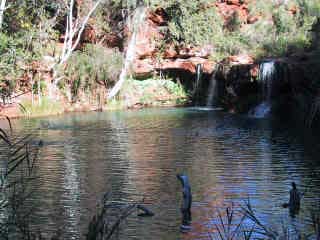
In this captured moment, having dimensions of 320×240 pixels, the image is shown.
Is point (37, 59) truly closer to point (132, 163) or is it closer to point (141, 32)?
point (141, 32)

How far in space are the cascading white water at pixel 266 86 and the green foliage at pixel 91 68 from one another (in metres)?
10.2

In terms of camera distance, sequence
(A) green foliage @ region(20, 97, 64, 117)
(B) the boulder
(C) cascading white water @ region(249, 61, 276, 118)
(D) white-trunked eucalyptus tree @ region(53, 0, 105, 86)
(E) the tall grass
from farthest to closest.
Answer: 1. (B) the boulder
2. (D) white-trunked eucalyptus tree @ region(53, 0, 105, 86)
3. (A) green foliage @ region(20, 97, 64, 117)
4. (C) cascading white water @ region(249, 61, 276, 118)
5. (E) the tall grass

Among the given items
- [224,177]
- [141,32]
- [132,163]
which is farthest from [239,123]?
[141,32]

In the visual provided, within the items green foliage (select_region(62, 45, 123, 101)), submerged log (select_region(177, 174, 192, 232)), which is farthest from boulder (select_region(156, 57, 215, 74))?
submerged log (select_region(177, 174, 192, 232))

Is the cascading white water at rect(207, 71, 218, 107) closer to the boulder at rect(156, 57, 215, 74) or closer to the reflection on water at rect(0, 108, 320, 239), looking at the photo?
the boulder at rect(156, 57, 215, 74)

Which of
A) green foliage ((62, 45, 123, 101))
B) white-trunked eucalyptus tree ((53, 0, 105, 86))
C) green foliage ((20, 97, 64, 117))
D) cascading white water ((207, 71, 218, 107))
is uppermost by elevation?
white-trunked eucalyptus tree ((53, 0, 105, 86))

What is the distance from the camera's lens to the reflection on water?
12023mm

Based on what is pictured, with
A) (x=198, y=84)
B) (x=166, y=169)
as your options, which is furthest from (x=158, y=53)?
(x=166, y=169)

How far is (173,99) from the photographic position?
4509 centimetres

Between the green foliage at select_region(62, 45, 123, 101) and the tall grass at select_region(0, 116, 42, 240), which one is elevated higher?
the green foliage at select_region(62, 45, 123, 101)

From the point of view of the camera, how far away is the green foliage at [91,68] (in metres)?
40.4

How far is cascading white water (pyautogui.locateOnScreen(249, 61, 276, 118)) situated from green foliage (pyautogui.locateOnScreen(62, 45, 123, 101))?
10179 mm

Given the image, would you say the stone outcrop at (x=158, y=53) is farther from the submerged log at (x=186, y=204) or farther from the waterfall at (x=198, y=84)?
the submerged log at (x=186, y=204)

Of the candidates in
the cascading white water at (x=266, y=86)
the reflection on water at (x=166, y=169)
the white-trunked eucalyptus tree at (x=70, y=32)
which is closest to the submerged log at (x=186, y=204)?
the reflection on water at (x=166, y=169)
